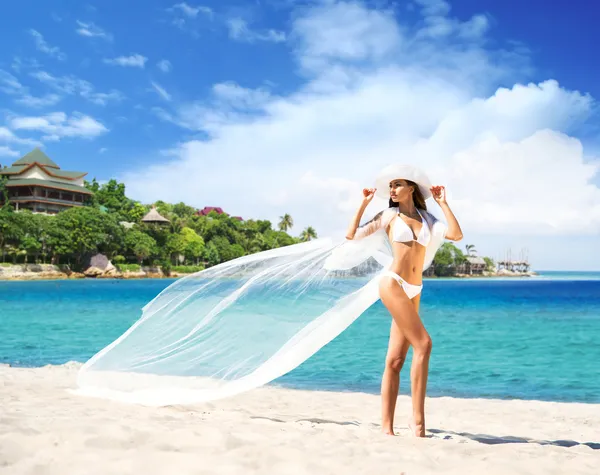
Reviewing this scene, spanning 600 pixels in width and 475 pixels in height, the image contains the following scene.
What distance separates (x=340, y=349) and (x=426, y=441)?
9.46 meters

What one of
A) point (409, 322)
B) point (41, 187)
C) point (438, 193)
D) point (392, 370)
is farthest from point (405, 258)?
point (41, 187)

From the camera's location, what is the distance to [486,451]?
3463mm

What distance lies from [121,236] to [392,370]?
6844 cm

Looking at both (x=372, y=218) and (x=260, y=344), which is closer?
(x=372, y=218)

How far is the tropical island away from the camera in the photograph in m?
61.3

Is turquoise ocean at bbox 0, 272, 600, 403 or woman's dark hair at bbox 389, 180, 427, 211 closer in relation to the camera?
woman's dark hair at bbox 389, 180, 427, 211

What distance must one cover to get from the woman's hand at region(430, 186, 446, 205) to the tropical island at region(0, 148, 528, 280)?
199 ft

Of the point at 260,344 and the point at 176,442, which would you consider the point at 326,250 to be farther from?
the point at 176,442

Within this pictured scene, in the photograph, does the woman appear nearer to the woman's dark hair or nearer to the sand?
the woman's dark hair

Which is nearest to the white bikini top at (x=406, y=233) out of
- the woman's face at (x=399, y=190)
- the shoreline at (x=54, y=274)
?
the woman's face at (x=399, y=190)

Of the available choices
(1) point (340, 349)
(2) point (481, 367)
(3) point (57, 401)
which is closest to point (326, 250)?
(3) point (57, 401)

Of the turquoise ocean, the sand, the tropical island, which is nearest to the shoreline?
the tropical island

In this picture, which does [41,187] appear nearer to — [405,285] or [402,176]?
[402,176]

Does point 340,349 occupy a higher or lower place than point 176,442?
lower
